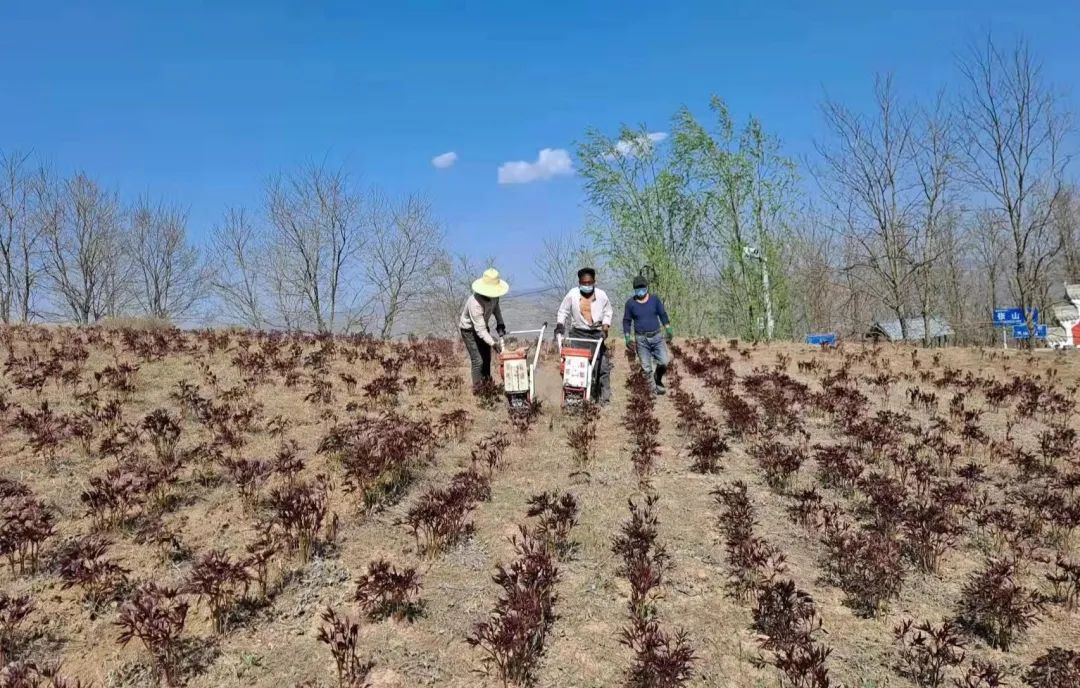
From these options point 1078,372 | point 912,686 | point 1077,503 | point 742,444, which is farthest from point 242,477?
point 1078,372

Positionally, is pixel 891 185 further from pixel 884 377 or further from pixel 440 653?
pixel 440 653

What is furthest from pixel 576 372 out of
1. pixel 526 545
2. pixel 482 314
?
pixel 526 545

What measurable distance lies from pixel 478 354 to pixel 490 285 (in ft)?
3.64

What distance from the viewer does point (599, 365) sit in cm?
883

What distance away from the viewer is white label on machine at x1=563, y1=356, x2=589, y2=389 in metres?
8.14

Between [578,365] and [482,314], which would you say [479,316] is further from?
[578,365]

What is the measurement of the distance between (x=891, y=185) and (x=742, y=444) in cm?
1872

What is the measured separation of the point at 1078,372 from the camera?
11391mm

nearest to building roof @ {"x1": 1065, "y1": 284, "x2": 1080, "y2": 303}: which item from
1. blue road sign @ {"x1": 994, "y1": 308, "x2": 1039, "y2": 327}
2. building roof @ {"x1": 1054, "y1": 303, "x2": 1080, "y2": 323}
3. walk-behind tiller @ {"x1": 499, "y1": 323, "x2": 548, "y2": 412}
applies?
building roof @ {"x1": 1054, "y1": 303, "x2": 1080, "y2": 323}

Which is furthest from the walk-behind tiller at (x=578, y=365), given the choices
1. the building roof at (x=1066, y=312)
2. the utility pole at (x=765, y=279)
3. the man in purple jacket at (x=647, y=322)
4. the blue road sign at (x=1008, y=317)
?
the building roof at (x=1066, y=312)

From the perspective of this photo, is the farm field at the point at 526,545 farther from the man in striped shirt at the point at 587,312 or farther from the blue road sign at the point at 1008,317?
the blue road sign at the point at 1008,317

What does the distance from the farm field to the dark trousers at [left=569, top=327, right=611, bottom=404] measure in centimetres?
94

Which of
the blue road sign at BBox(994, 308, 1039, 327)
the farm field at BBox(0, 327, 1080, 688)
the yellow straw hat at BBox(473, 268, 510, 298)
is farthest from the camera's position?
the blue road sign at BBox(994, 308, 1039, 327)

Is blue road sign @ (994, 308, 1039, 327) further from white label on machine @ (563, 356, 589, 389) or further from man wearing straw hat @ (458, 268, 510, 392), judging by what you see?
man wearing straw hat @ (458, 268, 510, 392)
